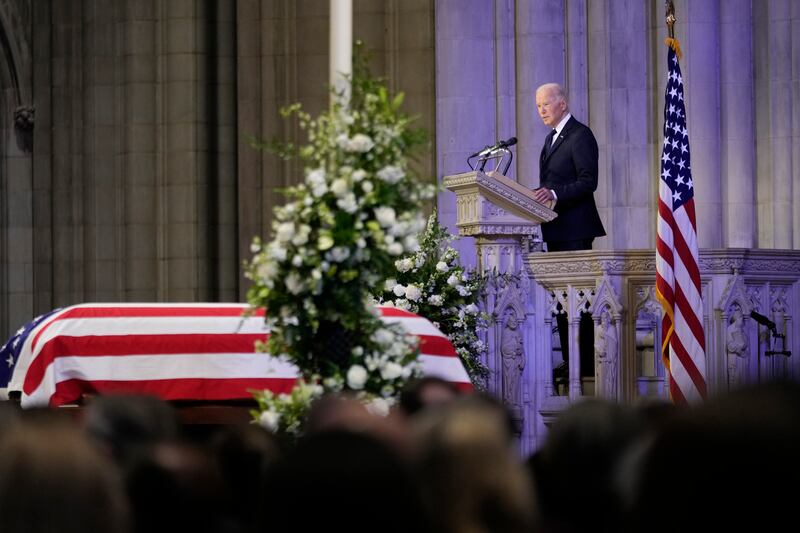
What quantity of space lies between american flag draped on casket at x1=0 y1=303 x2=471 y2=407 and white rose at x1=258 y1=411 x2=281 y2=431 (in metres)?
1.18

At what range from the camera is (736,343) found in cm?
962

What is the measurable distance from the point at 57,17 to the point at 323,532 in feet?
46.6

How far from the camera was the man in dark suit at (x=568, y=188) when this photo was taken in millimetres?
10125

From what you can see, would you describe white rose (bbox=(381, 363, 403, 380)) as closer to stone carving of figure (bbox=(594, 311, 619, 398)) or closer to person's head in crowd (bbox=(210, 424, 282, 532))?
person's head in crowd (bbox=(210, 424, 282, 532))

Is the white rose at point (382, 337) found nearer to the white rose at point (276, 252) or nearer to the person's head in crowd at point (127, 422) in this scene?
the white rose at point (276, 252)

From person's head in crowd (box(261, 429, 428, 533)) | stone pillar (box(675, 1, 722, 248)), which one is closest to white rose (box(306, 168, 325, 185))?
person's head in crowd (box(261, 429, 428, 533))

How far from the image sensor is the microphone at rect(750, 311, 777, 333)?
9.61m

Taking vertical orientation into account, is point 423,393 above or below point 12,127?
below

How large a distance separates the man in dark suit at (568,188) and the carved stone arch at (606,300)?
342mm

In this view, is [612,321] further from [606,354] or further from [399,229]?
[399,229]

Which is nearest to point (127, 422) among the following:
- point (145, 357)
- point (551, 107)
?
point (145, 357)

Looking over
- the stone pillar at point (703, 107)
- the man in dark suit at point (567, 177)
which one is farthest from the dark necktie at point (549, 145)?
the stone pillar at point (703, 107)

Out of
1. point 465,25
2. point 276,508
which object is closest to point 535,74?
point 465,25

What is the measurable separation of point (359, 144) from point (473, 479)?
3.17 meters
